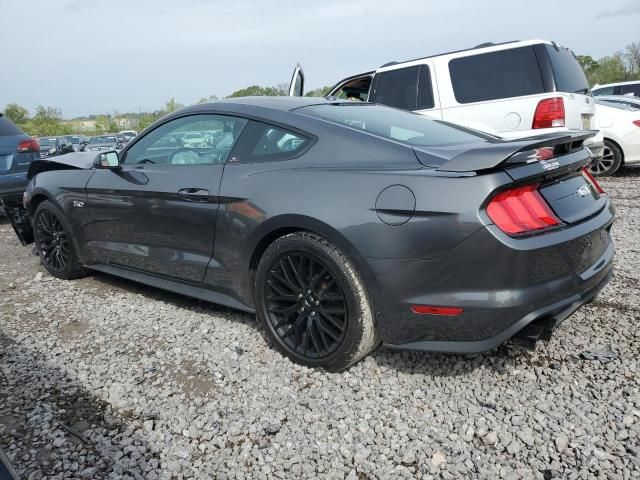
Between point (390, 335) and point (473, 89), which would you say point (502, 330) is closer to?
point (390, 335)

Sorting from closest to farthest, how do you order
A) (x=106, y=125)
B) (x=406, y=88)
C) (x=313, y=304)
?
(x=313, y=304), (x=406, y=88), (x=106, y=125)

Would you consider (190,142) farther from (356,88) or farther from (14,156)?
(356,88)

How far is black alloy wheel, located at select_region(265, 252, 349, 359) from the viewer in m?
2.59

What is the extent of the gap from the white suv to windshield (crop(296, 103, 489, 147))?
A: 8.73ft

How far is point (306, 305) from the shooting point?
2717 millimetres

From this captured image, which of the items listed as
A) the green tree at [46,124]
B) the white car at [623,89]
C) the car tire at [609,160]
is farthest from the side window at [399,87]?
the green tree at [46,124]

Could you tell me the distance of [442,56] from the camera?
6.41 metres

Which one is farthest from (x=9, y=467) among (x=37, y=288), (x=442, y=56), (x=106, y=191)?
(x=442, y=56)

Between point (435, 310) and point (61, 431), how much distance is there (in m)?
1.76

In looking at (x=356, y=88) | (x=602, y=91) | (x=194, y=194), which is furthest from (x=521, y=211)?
(x=602, y=91)

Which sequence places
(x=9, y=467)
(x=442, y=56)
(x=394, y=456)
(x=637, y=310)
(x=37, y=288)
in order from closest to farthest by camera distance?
(x=9, y=467) → (x=394, y=456) → (x=637, y=310) → (x=37, y=288) → (x=442, y=56)

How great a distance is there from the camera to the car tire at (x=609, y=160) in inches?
332

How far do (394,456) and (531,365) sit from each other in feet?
3.24

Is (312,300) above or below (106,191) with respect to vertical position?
below
